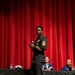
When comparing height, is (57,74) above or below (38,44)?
below

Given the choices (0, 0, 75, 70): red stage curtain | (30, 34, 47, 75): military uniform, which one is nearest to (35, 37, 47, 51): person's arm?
(30, 34, 47, 75): military uniform

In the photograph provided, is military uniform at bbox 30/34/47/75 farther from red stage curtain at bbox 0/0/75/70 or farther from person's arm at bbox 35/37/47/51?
red stage curtain at bbox 0/0/75/70

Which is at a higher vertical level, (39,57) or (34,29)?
(34,29)

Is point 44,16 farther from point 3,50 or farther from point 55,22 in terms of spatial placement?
point 3,50

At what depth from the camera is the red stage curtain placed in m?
7.38

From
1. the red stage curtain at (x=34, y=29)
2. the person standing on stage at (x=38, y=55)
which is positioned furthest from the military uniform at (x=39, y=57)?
the red stage curtain at (x=34, y=29)

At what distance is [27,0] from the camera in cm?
754

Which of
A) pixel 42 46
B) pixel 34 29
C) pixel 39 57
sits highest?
pixel 34 29

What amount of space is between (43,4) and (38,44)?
328 cm

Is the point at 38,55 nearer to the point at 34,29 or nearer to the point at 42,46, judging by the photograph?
the point at 42,46

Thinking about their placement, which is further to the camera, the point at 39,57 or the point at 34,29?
the point at 34,29

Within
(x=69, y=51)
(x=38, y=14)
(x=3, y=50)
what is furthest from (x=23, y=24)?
(x=69, y=51)

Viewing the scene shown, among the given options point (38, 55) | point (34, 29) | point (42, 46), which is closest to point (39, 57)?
point (38, 55)

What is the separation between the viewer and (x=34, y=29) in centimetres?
746
